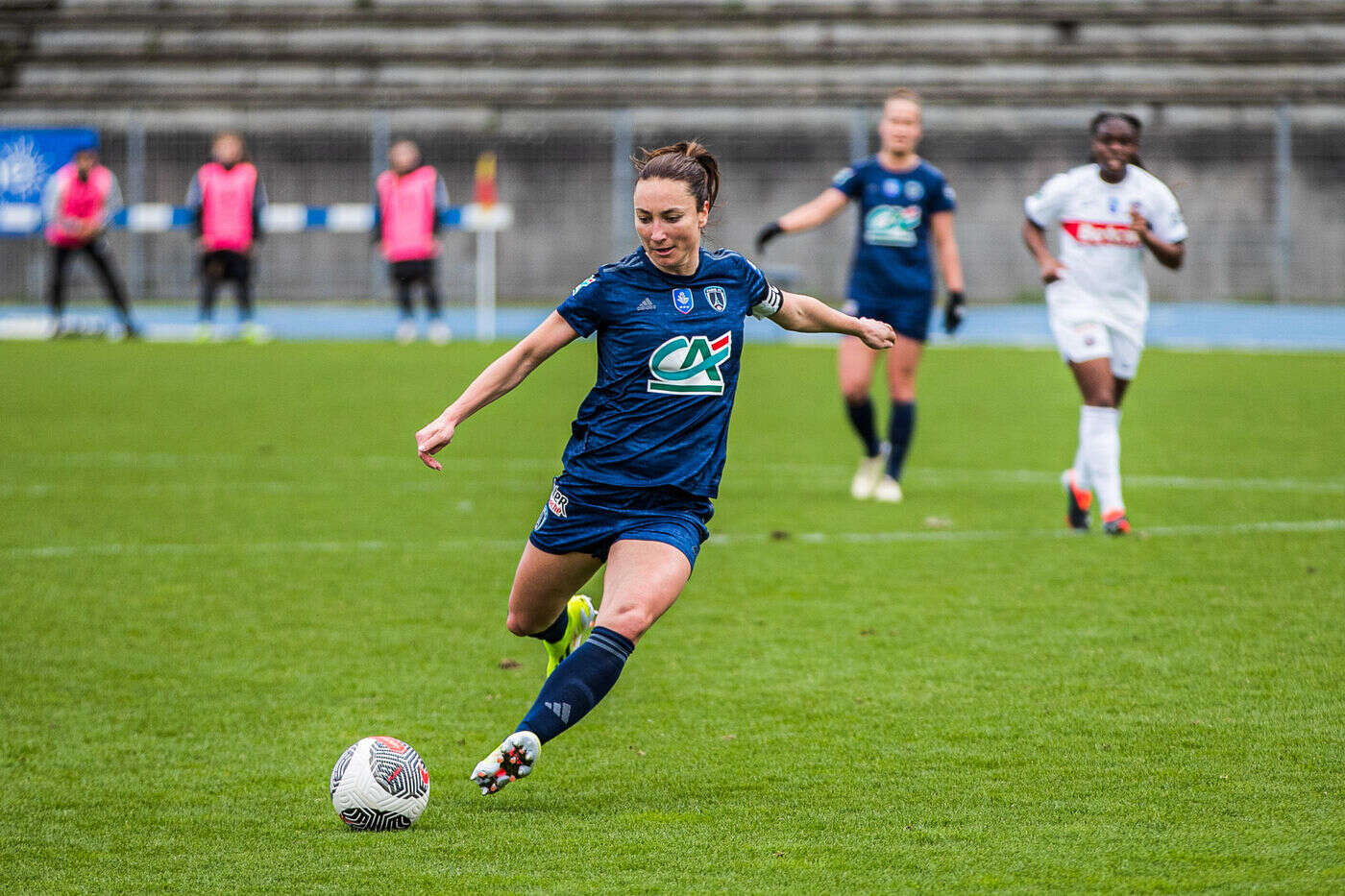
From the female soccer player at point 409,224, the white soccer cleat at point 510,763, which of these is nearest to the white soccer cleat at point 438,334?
the female soccer player at point 409,224

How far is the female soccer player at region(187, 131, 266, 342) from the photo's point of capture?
70.6 feet

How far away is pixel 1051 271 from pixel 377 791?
519cm

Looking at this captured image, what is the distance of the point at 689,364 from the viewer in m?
4.47

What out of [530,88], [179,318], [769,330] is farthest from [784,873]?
[530,88]

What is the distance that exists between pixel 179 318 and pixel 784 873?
76.1ft

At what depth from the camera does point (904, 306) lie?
31.7 ft

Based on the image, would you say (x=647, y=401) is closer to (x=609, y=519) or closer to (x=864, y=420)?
(x=609, y=519)

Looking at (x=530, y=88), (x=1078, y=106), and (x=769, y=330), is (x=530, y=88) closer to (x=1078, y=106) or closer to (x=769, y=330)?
(x=769, y=330)

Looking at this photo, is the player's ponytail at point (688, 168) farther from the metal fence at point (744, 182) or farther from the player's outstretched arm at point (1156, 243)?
the metal fence at point (744, 182)

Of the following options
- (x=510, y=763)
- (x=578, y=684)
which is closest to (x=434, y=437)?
(x=578, y=684)

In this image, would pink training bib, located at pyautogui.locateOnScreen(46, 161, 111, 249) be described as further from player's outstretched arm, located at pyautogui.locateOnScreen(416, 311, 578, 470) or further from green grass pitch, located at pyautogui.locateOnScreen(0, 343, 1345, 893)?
player's outstretched arm, located at pyautogui.locateOnScreen(416, 311, 578, 470)

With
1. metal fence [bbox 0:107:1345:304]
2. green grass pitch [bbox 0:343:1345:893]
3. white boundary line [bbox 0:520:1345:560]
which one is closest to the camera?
green grass pitch [bbox 0:343:1345:893]

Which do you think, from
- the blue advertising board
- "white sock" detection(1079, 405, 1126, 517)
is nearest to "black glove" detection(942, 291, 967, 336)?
"white sock" detection(1079, 405, 1126, 517)

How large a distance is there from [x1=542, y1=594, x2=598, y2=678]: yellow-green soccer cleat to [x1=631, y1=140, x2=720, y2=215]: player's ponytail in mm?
1345
